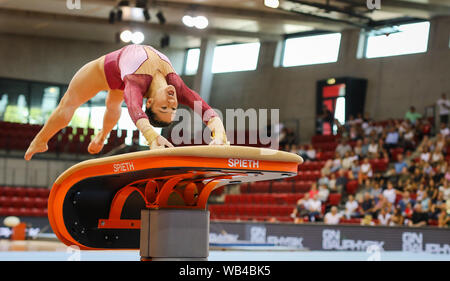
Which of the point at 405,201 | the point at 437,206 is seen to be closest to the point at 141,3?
the point at 405,201

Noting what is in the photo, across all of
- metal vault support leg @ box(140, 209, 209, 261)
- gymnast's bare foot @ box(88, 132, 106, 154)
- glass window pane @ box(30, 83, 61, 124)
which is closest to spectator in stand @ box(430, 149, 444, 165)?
gymnast's bare foot @ box(88, 132, 106, 154)

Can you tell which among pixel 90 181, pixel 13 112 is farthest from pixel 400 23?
pixel 90 181

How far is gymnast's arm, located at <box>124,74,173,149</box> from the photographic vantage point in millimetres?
4238

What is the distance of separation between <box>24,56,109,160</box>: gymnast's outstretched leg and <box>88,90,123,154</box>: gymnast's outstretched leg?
0.38 feet

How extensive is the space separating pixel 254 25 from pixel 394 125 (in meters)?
5.52

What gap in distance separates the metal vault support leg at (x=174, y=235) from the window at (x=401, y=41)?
46.8 feet

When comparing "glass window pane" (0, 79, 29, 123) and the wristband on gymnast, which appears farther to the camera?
"glass window pane" (0, 79, 29, 123)

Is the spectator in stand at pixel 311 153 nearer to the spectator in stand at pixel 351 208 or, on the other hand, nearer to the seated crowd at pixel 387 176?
the seated crowd at pixel 387 176

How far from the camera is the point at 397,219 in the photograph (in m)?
12.7

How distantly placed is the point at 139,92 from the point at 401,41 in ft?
53.9

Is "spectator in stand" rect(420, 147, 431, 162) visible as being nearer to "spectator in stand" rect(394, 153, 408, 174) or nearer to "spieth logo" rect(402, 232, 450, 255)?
"spectator in stand" rect(394, 153, 408, 174)

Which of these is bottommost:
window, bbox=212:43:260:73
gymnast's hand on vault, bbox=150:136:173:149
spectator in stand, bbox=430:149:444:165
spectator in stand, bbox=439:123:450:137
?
gymnast's hand on vault, bbox=150:136:173:149
